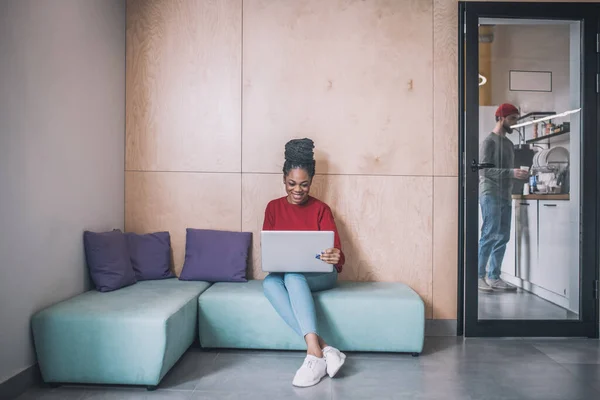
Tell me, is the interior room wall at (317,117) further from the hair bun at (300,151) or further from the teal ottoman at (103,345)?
the teal ottoman at (103,345)

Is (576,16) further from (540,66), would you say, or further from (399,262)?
(399,262)

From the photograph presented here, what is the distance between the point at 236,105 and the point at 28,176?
1.57 metres

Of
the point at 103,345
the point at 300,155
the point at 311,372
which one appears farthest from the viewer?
the point at 300,155

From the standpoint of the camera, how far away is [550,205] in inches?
133

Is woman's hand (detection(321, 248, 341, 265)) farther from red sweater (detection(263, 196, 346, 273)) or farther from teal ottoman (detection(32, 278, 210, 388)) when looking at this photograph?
teal ottoman (detection(32, 278, 210, 388))

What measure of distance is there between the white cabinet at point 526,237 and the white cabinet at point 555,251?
2.5 inches

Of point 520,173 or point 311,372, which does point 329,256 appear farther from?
point 520,173

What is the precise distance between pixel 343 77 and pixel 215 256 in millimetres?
1669

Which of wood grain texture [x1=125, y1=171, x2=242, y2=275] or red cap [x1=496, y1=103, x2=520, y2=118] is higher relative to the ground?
red cap [x1=496, y1=103, x2=520, y2=118]

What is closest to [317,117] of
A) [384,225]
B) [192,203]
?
[384,225]

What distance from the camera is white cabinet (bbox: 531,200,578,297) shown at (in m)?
3.40

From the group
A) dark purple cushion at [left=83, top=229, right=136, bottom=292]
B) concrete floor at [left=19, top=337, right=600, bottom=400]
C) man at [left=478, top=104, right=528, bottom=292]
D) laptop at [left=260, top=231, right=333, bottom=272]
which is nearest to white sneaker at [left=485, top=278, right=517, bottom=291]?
man at [left=478, top=104, right=528, bottom=292]

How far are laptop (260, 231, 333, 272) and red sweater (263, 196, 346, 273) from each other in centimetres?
46

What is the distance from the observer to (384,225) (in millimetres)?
3455
